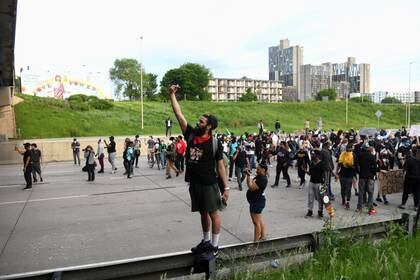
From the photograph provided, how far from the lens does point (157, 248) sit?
7.50 meters

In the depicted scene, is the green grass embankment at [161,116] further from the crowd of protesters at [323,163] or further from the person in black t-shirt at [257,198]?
the person in black t-shirt at [257,198]

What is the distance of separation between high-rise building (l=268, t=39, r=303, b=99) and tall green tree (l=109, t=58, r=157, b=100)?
90640mm

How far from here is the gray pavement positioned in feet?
24.4

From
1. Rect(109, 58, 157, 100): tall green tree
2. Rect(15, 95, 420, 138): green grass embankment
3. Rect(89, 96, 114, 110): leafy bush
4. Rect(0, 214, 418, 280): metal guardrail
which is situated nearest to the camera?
Rect(0, 214, 418, 280): metal guardrail

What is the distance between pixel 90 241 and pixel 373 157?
7.20 metres

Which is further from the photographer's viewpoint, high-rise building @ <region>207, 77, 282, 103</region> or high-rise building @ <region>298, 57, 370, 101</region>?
high-rise building @ <region>207, 77, 282, 103</region>

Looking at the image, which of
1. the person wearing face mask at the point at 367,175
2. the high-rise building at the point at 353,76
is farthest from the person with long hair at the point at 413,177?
the high-rise building at the point at 353,76

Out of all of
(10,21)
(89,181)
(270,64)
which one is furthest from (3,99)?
(270,64)

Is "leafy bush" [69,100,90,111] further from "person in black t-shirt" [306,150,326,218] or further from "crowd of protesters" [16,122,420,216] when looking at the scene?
"person in black t-shirt" [306,150,326,218]

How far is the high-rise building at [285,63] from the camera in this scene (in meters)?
168

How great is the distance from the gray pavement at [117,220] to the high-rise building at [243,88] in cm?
13400

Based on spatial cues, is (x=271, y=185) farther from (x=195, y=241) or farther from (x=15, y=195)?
(x=15, y=195)

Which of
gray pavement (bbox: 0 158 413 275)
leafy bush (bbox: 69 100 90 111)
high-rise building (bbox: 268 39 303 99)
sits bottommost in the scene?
gray pavement (bbox: 0 158 413 275)

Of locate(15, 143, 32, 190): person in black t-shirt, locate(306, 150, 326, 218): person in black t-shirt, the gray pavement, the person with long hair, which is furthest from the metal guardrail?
locate(15, 143, 32, 190): person in black t-shirt
